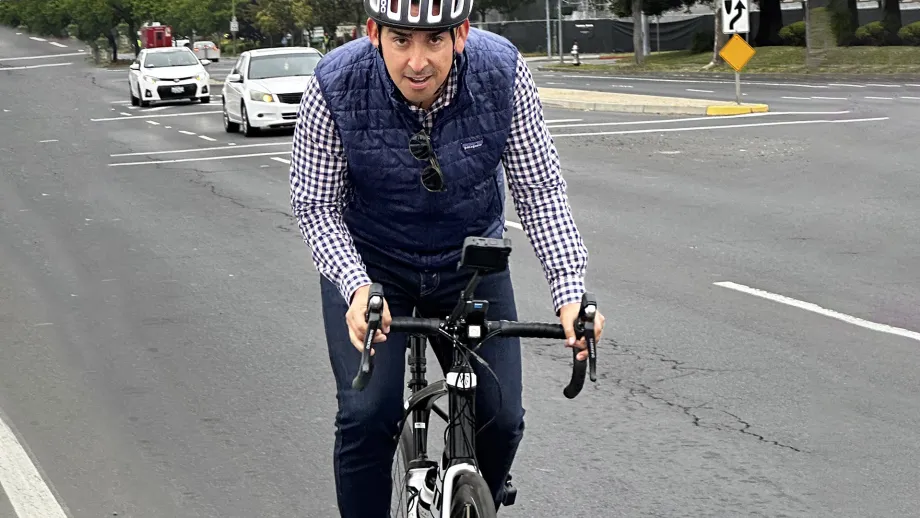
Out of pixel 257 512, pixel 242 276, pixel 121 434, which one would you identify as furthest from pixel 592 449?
pixel 242 276

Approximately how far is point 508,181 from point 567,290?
318 mm

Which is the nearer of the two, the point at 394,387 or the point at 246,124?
the point at 394,387

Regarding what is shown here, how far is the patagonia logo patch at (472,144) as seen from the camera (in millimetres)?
3682

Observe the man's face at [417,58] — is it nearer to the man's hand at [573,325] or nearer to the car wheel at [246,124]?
the man's hand at [573,325]

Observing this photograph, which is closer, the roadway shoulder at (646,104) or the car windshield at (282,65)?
the roadway shoulder at (646,104)

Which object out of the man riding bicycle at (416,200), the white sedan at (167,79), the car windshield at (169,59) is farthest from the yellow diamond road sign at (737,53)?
the man riding bicycle at (416,200)

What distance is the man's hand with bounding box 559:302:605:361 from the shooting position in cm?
329

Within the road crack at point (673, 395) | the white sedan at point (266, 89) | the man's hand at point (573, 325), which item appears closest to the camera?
the man's hand at point (573, 325)

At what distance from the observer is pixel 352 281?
3.54 m

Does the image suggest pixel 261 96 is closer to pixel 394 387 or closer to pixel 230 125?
pixel 230 125

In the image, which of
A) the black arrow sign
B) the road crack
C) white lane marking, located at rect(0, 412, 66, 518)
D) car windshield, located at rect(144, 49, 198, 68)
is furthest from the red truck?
white lane marking, located at rect(0, 412, 66, 518)

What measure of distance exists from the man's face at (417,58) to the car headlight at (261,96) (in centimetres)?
2277

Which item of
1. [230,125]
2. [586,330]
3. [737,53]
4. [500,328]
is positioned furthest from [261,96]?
[586,330]

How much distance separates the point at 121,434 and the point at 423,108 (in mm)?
3395
